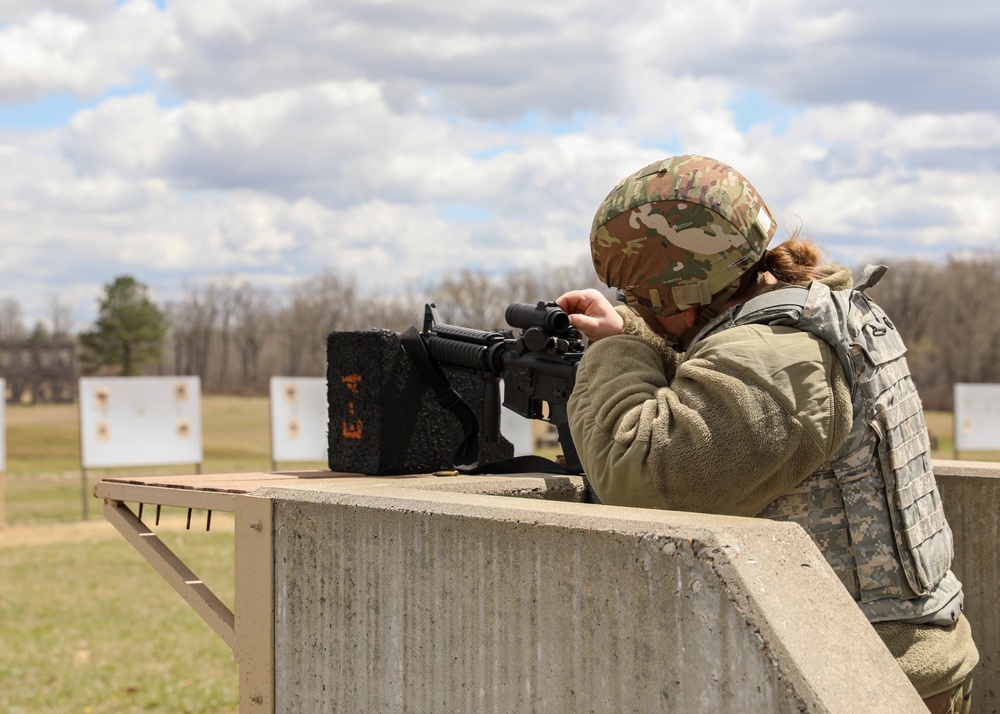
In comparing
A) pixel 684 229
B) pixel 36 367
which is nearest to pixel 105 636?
pixel 684 229

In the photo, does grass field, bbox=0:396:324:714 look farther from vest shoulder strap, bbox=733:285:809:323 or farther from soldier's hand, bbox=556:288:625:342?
vest shoulder strap, bbox=733:285:809:323

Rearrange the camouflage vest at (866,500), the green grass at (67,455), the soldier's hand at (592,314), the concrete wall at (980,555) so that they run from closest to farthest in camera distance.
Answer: the camouflage vest at (866,500)
the soldier's hand at (592,314)
the concrete wall at (980,555)
the green grass at (67,455)

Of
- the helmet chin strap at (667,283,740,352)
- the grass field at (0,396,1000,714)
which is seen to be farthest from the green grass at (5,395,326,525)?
the helmet chin strap at (667,283,740,352)

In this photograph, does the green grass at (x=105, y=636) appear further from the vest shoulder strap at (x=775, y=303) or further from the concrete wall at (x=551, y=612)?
the vest shoulder strap at (x=775, y=303)

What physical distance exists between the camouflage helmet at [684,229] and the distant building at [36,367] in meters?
39.8

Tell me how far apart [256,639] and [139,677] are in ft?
12.6

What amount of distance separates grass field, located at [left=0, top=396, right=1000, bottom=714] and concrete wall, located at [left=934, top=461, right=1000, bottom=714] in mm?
3639

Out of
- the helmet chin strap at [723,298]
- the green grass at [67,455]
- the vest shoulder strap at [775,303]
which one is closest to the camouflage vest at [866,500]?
the vest shoulder strap at [775,303]

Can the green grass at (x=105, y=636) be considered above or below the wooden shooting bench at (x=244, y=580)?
below

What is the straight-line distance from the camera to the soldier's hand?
2.21 meters

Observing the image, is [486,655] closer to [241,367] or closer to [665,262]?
Answer: [665,262]

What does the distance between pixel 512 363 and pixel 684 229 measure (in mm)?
919

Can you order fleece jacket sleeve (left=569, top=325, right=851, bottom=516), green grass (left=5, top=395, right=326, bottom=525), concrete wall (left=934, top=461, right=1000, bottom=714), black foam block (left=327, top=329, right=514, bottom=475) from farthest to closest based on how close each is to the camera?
green grass (left=5, top=395, right=326, bottom=525) → black foam block (left=327, top=329, right=514, bottom=475) → concrete wall (left=934, top=461, right=1000, bottom=714) → fleece jacket sleeve (left=569, top=325, right=851, bottom=516)

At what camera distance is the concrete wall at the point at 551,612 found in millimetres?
1324
